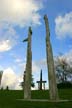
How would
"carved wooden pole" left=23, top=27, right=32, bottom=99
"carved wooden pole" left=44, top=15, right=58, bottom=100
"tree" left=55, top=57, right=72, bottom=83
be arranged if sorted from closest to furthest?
1. "carved wooden pole" left=44, top=15, right=58, bottom=100
2. "carved wooden pole" left=23, top=27, right=32, bottom=99
3. "tree" left=55, top=57, right=72, bottom=83

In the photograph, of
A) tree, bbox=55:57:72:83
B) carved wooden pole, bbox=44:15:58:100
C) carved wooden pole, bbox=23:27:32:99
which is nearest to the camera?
carved wooden pole, bbox=44:15:58:100

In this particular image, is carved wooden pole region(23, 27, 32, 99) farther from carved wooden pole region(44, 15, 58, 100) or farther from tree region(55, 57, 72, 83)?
tree region(55, 57, 72, 83)

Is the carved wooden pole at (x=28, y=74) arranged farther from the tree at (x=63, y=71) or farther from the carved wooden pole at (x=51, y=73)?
the tree at (x=63, y=71)

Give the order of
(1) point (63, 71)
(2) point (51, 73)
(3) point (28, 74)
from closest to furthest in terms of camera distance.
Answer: (2) point (51, 73)
(3) point (28, 74)
(1) point (63, 71)

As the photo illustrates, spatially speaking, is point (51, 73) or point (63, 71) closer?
point (51, 73)

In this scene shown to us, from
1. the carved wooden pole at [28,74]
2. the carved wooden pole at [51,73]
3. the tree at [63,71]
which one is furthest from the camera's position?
the tree at [63,71]

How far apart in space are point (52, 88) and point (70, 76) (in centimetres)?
6228

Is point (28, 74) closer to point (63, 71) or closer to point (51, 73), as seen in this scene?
point (51, 73)

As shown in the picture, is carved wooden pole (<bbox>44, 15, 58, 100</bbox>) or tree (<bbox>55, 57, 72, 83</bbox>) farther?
tree (<bbox>55, 57, 72, 83</bbox>)

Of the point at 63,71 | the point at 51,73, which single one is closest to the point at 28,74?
the point at 51,73

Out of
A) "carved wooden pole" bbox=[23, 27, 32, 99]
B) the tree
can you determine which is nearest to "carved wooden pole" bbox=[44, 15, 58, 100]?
"carved wooden pole" bbox=[23, 27, 32, 99]

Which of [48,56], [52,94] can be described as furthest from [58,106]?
[48,56]

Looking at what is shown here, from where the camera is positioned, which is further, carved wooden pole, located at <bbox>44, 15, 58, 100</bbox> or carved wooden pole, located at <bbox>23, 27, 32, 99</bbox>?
carved wooden pole, located at <bbox>23, 27, 32, 99</bbox>

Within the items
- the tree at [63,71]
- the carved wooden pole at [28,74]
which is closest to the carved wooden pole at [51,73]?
the carved wooden pole at [28,74]
